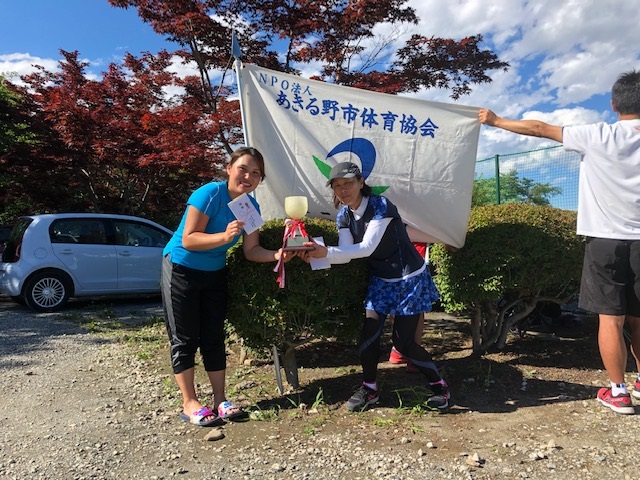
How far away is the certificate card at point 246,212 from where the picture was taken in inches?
116

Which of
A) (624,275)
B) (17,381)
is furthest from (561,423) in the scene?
(17,381)

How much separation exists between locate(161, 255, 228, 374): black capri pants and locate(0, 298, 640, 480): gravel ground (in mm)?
452

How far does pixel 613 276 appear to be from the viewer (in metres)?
3.12

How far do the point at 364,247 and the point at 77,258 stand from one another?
588 centimetres

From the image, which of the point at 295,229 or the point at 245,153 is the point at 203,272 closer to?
the point at 295,229

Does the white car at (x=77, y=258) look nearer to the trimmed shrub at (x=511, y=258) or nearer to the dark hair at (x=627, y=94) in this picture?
the trimmed shrub at (x=511, y=258)

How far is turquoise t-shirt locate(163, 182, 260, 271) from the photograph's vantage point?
9.78 ft

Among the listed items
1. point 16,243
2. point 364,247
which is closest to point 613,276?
point 364,247

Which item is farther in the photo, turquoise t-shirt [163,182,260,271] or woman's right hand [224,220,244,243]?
turquoise t-shirt [163,182,260,271]

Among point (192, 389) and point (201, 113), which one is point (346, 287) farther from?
point (201, 113)

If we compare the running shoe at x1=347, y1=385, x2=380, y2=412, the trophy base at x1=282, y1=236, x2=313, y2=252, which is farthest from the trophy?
the running shoe at x1=347, y1=385, x2=380, y2=412

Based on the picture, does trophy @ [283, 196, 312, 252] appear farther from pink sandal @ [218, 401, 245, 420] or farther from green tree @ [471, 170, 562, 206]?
green tree @ [471, 170, 562, 206]

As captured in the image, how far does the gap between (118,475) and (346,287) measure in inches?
68.3

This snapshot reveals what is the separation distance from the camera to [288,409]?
3.32m
